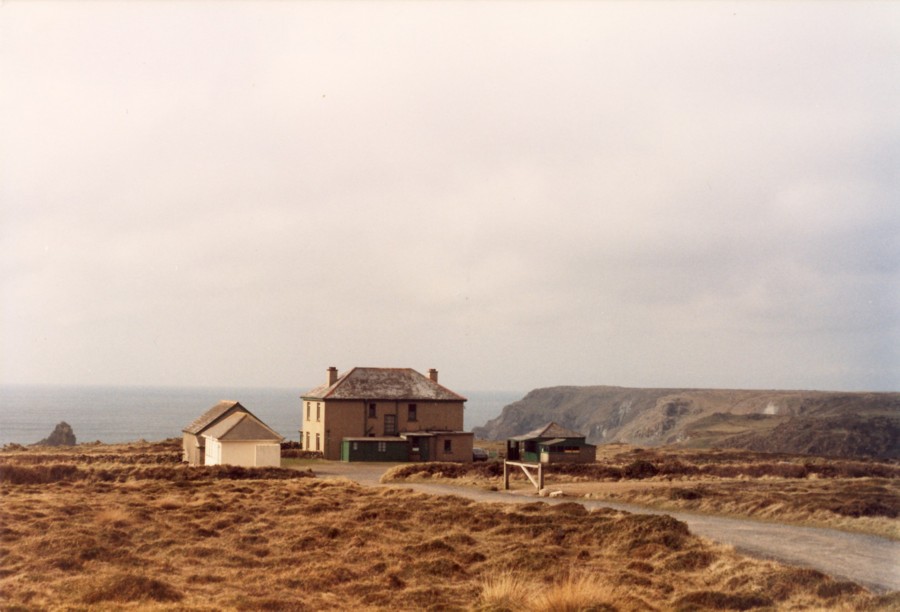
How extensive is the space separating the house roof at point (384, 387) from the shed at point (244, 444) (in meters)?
11.9

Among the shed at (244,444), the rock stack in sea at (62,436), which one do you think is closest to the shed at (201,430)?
the shed at (244,444)

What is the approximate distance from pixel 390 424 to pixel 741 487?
96.8 feet

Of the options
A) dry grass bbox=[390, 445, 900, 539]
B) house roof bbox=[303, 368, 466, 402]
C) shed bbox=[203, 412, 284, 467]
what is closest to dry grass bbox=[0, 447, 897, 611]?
dry grass bbox=[390, 445, 900, 539]

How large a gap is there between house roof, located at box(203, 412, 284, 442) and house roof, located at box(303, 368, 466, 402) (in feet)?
38.0

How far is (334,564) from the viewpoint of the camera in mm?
21047

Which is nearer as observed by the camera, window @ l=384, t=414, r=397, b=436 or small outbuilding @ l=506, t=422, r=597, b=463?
small outbuilding @ l=506, t=422, r=597, b=463

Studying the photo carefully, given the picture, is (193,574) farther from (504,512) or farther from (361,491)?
(361,491)

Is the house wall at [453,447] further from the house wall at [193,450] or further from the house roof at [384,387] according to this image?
the house wall at [193,450]

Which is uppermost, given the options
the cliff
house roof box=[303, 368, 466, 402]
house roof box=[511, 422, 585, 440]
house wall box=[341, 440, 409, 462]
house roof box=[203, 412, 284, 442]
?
house roof box=[303, 368, 466, 402]

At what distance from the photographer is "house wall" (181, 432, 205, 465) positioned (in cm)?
5216

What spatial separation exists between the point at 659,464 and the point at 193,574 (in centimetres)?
4180

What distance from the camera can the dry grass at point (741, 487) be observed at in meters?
28.9

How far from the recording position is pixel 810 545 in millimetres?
23500

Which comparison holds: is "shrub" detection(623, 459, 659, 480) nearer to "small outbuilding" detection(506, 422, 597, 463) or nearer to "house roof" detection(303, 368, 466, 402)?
"small outbuilding" detection(506, 422, 597, 463)
